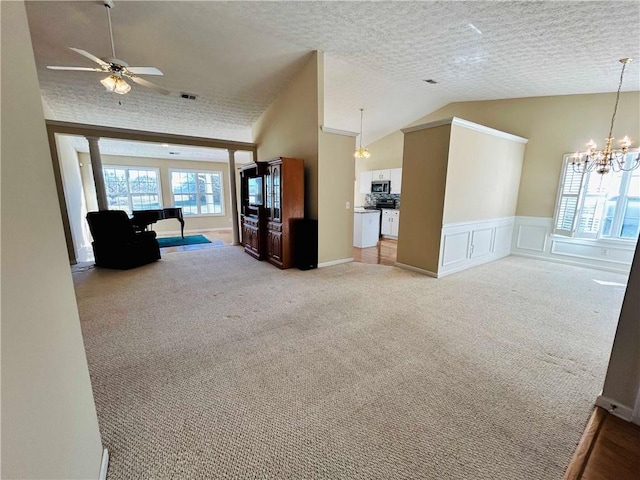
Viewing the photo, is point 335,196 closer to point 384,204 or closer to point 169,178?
point 384,204

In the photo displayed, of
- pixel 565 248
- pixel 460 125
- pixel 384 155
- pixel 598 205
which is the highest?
pixel 384 155

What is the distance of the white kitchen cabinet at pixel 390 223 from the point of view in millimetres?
7547

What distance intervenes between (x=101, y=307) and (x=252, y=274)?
195 centimetres

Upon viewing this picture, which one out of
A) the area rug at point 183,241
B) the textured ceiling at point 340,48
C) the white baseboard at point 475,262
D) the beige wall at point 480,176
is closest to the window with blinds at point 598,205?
the beige wall at point 480,176

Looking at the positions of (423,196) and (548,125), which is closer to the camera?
(423,196)

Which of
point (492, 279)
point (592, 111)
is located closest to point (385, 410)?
point (492, 279)

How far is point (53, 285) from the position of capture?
3.21 feet

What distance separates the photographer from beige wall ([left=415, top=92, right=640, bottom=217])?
4.44m

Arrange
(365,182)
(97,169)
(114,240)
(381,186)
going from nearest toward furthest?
1. (114,240)
2. (97,169)
3. (381,186)
4. (365,182)

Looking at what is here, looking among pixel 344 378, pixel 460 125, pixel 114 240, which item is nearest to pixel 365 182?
pixel 460 125

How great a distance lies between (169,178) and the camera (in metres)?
8.98

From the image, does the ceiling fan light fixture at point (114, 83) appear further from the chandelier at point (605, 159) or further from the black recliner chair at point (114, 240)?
the chandelier at point (605, 159)

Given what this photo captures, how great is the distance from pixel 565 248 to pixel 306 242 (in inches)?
201

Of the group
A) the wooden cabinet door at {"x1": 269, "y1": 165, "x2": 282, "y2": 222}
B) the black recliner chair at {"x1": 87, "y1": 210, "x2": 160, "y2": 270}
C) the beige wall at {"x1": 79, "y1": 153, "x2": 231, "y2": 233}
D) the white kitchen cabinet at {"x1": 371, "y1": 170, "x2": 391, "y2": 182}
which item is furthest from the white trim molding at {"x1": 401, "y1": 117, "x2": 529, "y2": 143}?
the beige wall at {"x1": 79, "y1": 153, "x2": 231, "y2": 233}
